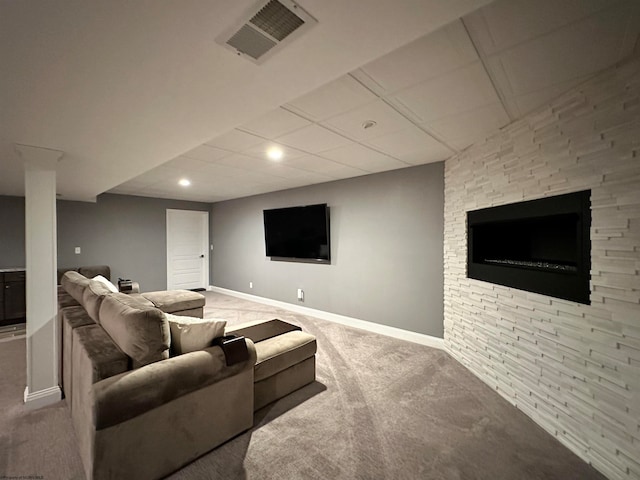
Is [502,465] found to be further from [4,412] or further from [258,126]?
[4,412]

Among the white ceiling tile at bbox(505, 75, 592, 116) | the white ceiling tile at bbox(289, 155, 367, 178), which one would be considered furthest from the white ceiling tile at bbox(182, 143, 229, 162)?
the white ceiling tile at bbox(505, 75, 592, 116)

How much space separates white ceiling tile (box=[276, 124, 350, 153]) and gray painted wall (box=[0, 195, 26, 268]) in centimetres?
540

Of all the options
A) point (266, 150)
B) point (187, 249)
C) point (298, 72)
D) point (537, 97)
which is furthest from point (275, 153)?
point (187, 249)

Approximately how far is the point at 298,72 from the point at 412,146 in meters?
1.91

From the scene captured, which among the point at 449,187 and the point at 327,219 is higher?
the point at 449,187

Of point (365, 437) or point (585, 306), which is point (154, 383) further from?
point (585, 306)

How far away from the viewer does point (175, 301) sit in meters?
4.08

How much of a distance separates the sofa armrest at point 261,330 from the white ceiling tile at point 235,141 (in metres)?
1.85

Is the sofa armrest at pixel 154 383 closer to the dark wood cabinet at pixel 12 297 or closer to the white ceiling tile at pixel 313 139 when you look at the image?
the white ceiling tile at pixel 313 139

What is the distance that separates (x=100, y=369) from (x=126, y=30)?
1685 millimetres

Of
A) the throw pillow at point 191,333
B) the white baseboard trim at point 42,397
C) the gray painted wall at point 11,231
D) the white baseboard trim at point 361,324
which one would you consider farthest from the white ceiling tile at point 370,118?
the gray painted wall at point 11,231

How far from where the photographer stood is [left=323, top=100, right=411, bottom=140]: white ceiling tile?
2076 millimetres

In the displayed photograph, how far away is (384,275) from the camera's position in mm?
3996

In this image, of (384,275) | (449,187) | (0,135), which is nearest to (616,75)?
(449,187)
